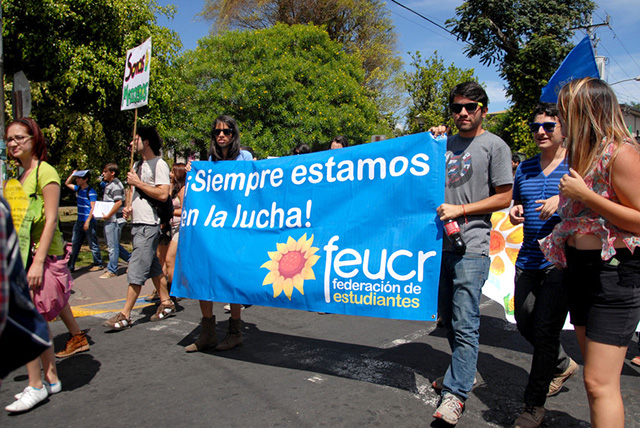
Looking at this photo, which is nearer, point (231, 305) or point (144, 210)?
point (231, 305)

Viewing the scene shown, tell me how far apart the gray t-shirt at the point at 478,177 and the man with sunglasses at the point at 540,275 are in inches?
10.6

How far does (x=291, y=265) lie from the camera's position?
374cm

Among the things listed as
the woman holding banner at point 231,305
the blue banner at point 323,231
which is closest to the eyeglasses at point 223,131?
the woman holding banner at point 231,305

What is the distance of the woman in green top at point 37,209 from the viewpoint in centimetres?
323

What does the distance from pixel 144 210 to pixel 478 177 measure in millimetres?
3485

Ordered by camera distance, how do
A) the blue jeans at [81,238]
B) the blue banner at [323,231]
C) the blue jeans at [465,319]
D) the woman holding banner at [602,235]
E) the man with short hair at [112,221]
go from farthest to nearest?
the blue jeans at [81,238]
the man with short hair at [112,221]
the blue banner at [323,231]
the blue jeans at [465,319]
the woman holding banner at [602,235]

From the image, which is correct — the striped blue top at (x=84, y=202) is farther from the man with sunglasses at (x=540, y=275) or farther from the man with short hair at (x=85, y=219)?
the man with sunglasses at (x=540, y=275)

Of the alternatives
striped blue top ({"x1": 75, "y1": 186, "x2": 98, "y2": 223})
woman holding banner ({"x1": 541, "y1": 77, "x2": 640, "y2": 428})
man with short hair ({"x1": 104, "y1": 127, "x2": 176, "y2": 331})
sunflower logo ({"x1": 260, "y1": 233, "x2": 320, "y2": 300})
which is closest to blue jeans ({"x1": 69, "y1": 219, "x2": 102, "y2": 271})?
striped blue top ({"x1": 75, "y1": 186, "x2": 98, "y2": 223})

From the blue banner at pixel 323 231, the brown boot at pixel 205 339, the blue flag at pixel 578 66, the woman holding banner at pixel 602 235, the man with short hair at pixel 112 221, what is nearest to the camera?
the woman holding banner at pixel 602 235

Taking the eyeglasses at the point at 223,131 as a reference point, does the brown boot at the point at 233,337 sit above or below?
below

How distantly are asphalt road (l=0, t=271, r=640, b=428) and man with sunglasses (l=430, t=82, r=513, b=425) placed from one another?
0.34m

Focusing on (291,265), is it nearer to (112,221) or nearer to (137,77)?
(137,77)

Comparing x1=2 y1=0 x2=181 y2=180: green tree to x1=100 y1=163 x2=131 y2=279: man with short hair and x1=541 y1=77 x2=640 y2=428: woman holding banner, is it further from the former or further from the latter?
x1=541 y1=77 x2=640 y2=428: woman holding banner

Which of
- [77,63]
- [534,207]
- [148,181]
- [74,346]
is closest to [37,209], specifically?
[74,346]
